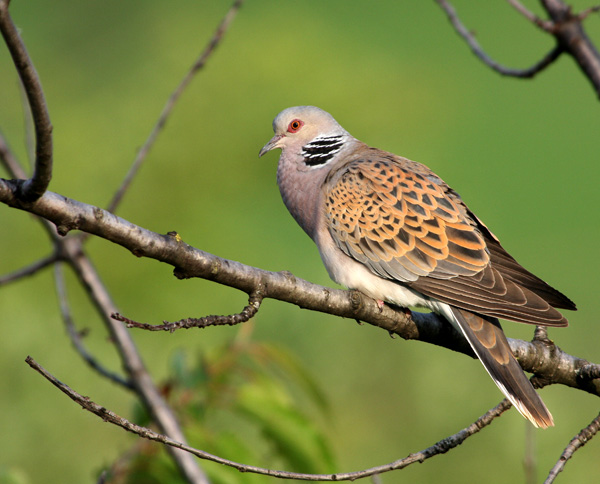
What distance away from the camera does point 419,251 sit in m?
3.35

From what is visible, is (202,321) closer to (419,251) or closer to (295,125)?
(419,251)

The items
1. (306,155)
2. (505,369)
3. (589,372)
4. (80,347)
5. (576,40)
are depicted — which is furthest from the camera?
(306,155)

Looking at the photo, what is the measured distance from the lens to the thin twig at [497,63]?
178 centimetres

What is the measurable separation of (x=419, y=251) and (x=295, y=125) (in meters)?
1.15

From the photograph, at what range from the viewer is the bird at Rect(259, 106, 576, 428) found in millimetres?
2982

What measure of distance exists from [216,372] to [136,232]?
3.86 feet

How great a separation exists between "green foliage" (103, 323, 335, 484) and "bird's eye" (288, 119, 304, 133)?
1.22 m

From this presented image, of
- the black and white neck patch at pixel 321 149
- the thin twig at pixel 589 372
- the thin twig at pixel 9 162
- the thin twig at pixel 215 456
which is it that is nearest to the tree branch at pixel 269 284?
the thin twig at pixel 589 372

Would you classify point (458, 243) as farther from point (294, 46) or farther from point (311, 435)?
point (294, 46)

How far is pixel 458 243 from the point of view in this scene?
11.0ft

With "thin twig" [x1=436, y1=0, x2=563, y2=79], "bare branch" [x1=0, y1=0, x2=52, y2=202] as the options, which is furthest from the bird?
"bare branch" [x1=0, y1=0, x2=52, y2=202]

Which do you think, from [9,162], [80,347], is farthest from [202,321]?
[9,162]

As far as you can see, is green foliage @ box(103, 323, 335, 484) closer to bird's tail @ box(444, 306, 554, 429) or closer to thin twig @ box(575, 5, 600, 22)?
bird's tail @ box(444, 306, 554, 429)

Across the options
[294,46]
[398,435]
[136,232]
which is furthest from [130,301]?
[136,232]
